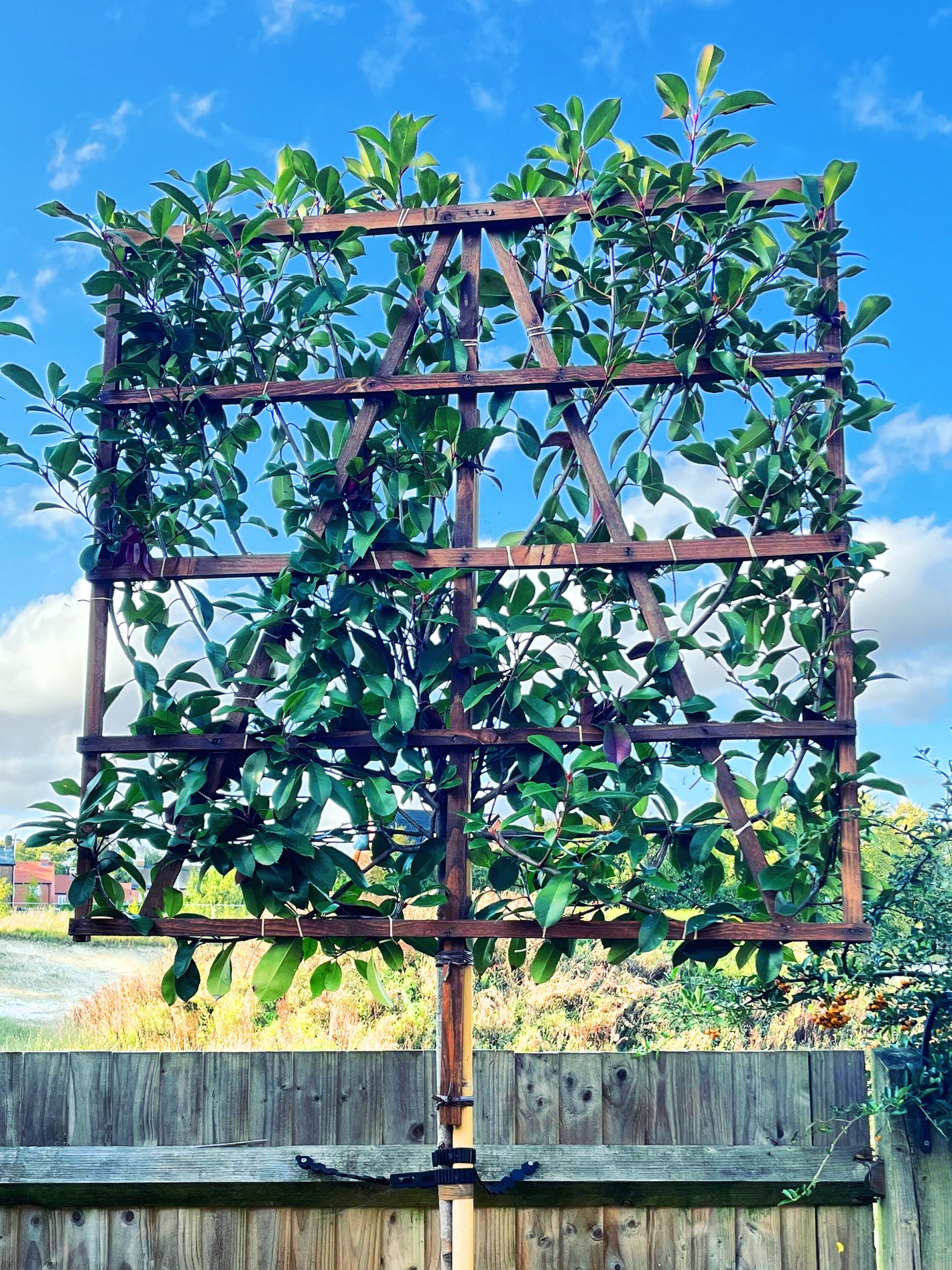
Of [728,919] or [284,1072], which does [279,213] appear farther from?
[284,1072]

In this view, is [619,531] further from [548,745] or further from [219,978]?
[219,978]

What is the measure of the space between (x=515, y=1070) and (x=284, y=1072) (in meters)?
0.60

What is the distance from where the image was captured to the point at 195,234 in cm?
269

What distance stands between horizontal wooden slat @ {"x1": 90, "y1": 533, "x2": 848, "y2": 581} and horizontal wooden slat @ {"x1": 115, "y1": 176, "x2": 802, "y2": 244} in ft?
2.60

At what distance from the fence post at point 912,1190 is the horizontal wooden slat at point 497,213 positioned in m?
2.13

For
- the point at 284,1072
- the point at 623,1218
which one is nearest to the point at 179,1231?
the point at 284,1072

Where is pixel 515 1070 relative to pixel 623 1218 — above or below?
above

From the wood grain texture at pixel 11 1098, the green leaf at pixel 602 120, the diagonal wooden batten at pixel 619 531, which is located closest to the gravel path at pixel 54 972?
the wood grain texture at pixel 11 1098

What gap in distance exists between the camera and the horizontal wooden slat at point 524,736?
8.04 feet

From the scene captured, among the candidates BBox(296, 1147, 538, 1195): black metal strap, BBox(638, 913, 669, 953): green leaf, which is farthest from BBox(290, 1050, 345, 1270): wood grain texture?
BBox(638, 913, 669, 953): green leaf

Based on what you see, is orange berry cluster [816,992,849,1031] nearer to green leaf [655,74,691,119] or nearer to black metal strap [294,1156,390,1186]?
black metal strap [294,1156,390,1186]

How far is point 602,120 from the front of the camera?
8.74ft

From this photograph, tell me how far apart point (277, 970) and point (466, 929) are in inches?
16.5

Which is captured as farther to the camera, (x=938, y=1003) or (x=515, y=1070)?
(x=515, y=1070)
